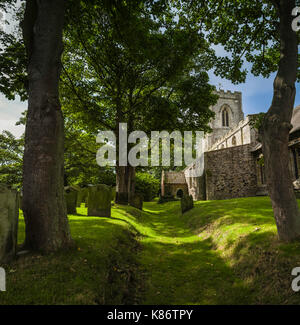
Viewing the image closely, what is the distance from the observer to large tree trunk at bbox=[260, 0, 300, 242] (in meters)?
4.60

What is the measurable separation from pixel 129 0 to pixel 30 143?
16.7 ft

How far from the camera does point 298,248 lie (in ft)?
13.9

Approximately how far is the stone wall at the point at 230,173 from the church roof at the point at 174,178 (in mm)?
13798

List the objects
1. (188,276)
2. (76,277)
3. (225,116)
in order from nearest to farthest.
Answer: (76,277), (188,276), (225,116)

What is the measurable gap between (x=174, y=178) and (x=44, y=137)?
3265cm

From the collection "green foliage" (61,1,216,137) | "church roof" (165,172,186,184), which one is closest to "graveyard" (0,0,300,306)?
"green foliage" (61,1,216,137)

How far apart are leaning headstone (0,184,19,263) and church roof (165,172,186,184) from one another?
32.3 meters

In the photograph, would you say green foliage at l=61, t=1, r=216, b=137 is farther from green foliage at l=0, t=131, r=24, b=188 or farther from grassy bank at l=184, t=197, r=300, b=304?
green foliage at l=0, t=131, r=24, b=188

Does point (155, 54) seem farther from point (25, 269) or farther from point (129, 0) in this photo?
point (25, 269)

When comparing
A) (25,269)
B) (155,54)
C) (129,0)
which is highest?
(129,0)

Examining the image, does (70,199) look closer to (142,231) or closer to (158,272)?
(142,231)

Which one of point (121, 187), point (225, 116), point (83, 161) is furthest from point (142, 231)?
point (225, 116)

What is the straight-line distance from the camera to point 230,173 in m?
21.6
